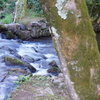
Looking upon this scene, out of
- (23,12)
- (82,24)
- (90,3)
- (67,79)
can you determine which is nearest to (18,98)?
(67,79)

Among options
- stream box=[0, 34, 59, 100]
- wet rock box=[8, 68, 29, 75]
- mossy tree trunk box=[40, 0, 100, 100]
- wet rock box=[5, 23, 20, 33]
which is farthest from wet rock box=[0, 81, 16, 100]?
wet rock box=[5, 23, 20, 33]

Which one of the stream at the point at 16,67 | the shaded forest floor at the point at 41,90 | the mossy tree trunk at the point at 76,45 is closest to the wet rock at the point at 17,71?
the stream at the point at 16,67

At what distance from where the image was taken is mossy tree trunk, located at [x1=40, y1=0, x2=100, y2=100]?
1769 millimetres

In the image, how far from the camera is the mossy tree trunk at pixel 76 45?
1.77 m

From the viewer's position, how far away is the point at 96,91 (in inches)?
73.1

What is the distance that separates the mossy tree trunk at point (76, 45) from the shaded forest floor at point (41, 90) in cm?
300

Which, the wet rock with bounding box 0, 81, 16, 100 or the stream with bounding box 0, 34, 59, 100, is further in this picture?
the stream with bounding box 0, 34, 59, 100

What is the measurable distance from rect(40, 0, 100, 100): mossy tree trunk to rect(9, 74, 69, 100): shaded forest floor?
3001 millimetres

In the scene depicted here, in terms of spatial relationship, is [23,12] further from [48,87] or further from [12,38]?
[48,87]

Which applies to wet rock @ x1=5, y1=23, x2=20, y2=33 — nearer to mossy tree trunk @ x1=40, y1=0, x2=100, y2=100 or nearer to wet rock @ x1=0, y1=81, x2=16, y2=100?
wet rock @ x1=0, y1=81, x2=16, y2=100

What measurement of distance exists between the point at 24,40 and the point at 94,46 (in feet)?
44.4

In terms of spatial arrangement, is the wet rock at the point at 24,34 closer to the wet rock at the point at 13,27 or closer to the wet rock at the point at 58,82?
the wet rock at the point at 13,27

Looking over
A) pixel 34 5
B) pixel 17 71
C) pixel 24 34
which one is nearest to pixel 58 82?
pixel 17 71

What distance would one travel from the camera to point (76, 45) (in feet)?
5.83
